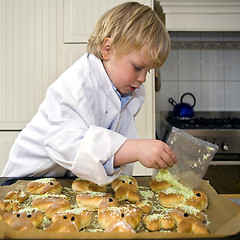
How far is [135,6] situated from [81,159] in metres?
0.54

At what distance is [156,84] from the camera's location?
7.01 ft

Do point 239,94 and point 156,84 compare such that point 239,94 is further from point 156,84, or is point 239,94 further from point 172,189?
point 172,189

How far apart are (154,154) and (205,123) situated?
53.6 inches

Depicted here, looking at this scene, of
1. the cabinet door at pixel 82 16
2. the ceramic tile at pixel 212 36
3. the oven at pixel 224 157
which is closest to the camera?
the oven at pixel 224 157

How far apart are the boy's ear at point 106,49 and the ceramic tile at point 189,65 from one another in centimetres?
151

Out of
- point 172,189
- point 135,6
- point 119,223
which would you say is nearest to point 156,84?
point 135,6

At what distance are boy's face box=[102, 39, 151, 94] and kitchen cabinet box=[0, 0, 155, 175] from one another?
0.97 meters

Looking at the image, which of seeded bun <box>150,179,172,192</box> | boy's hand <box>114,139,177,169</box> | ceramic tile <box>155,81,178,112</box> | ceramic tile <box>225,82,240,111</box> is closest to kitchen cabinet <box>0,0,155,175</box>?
ceramic tile <box>155,81,178,112</box>

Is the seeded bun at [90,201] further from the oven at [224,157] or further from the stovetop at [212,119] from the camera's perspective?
the stovetop at [212,119]

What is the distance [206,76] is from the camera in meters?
2.43

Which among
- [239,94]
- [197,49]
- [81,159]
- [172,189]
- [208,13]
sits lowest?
[172,189]

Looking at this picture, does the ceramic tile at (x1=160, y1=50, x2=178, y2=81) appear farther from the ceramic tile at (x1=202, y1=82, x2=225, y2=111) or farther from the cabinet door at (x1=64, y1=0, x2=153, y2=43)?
the cabinet door at (x1=64, y1=0, x2=153, y2=43)

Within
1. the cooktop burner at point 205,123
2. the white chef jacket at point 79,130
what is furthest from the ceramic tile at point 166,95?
the white chef jacket at point 79,130

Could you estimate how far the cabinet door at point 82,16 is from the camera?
1986 millimetres
